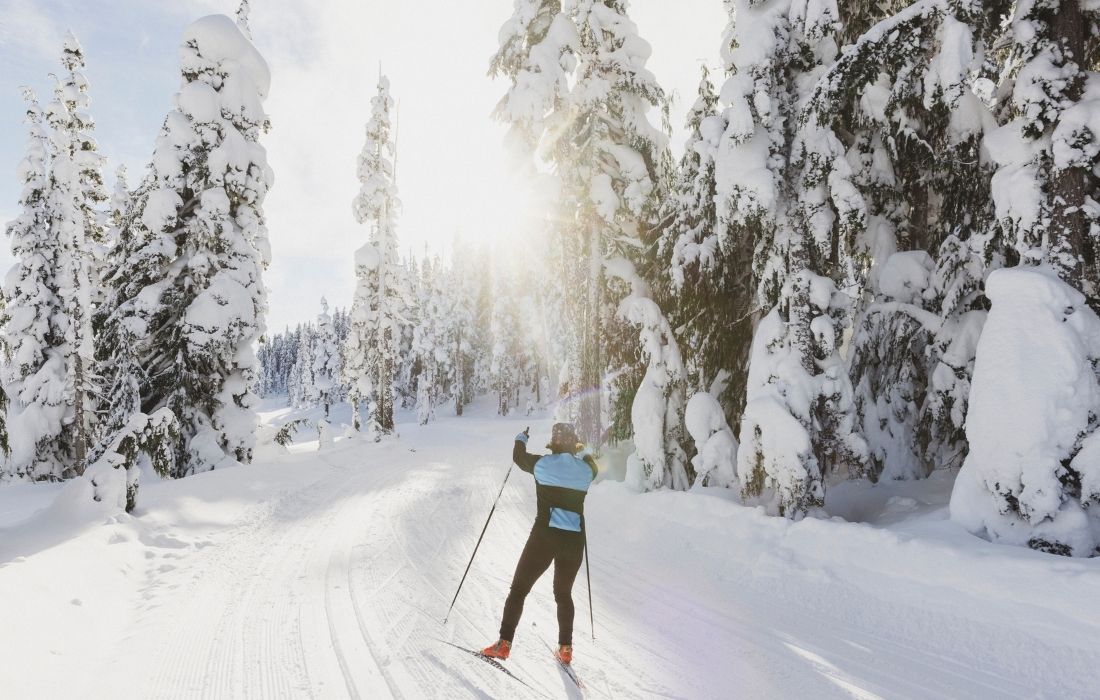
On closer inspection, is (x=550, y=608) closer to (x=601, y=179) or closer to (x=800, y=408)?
(x=800, y=408)

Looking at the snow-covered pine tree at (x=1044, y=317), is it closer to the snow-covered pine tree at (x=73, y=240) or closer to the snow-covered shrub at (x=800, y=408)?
the snow-covered shrub at (x=800, y=408)

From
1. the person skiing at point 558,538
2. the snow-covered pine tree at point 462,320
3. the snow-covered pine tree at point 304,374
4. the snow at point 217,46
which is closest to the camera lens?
the person skiing at point 558,538

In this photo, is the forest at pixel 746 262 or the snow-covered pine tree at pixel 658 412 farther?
the snow-covered pine tree at pixel 658 412

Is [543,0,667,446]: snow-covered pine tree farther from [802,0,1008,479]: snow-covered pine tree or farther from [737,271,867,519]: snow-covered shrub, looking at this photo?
[802,0,1008,479]: snow-covered pine tree

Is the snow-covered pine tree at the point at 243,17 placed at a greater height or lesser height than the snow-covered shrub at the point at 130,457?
greater

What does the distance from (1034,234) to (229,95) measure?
663 inches

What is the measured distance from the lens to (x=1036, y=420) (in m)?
5.72

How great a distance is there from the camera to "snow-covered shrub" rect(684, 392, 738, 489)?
9.72 metres

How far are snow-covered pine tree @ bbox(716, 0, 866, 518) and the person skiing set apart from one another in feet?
14.6

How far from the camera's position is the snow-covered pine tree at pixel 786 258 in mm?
8078

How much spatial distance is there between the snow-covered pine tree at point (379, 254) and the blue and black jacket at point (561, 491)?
22551mm

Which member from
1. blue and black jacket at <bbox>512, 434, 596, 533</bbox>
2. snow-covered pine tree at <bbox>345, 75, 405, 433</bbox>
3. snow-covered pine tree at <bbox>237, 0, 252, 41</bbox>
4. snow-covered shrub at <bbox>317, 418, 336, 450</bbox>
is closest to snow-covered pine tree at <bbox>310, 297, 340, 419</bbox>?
snow-covered pine tree at <bbox>345, 75, 405, 433</bbox>

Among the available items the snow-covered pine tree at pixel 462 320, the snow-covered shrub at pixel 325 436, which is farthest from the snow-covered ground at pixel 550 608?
the snow-covered pine tree at pixel 462 320

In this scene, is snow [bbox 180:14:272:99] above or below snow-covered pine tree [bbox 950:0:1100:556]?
above
